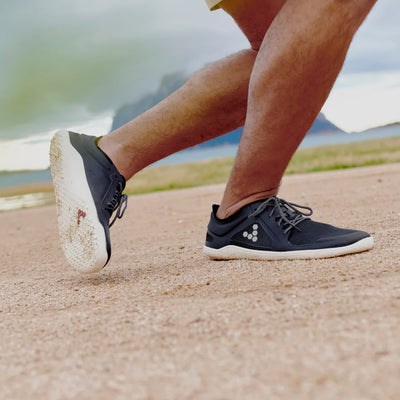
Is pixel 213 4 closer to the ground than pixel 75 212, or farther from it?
farther from it

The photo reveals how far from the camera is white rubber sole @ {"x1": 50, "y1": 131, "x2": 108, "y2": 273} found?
132 centimetres

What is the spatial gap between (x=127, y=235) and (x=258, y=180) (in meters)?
1.46

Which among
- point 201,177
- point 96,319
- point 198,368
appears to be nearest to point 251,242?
point 96,319

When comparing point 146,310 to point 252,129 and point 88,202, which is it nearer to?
point 88,202

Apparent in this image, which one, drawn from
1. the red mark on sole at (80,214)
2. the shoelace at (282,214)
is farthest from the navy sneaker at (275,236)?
the red mark on sole at (80,214)

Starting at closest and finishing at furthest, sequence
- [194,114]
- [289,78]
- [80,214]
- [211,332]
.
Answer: [211,332], [289,78], [80,214], [194,114]

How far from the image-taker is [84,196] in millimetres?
1372

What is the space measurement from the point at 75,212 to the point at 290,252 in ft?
2.02

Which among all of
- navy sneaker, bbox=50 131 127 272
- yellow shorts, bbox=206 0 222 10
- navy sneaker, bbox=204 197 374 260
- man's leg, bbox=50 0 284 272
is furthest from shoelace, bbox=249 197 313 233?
yellow shorts, bbox=206 0 222 10

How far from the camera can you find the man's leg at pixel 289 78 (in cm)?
121


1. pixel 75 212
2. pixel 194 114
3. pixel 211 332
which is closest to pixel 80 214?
pixel 75 212

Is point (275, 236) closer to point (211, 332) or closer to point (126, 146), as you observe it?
point (126, 146)

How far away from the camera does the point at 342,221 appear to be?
2.16 m

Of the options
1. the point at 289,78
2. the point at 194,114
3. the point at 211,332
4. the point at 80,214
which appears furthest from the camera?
the point at 194,114
